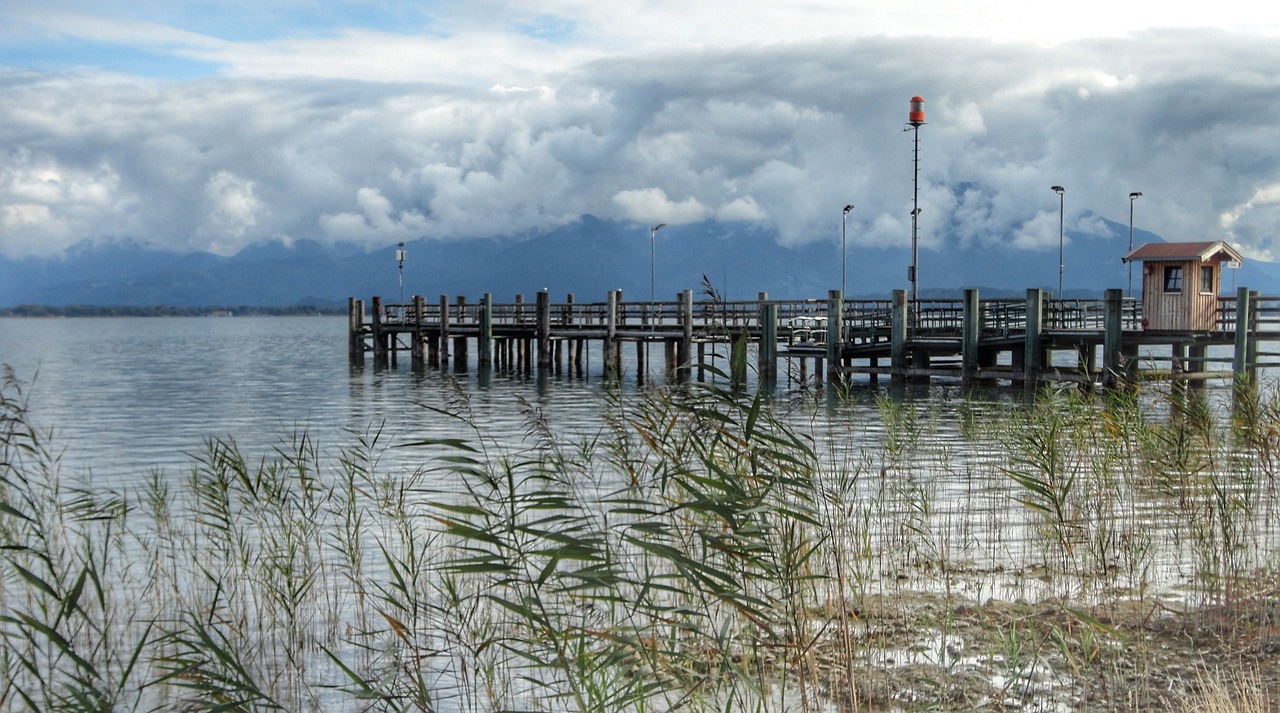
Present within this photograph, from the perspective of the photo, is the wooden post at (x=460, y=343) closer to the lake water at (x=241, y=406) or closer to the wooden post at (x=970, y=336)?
the lake water at (x=241, y=406)

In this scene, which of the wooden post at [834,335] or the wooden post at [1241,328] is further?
the wooden post at [834,335]

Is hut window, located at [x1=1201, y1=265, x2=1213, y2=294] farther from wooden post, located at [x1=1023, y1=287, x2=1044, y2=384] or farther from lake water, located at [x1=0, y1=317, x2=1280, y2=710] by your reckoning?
wooden post, located at [x1=1023, y1=287, x2=1044, y2=384]

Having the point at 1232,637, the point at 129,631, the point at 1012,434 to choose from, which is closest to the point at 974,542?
the point at 1012,434

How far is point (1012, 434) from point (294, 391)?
32086mm

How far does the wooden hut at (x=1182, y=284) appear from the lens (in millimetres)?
28984

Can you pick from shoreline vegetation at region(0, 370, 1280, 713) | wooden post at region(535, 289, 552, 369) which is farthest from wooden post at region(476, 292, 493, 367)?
shoreline vegetation at region(0, 370, 1280, 713)

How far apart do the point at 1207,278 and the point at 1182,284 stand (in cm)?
92

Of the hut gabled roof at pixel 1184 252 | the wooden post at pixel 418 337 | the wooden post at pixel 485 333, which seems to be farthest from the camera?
the wooden post at pixel 418 337

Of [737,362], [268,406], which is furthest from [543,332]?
[737,362]

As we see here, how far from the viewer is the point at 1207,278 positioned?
1158 inches

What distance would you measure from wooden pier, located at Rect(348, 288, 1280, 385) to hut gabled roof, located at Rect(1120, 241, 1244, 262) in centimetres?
142

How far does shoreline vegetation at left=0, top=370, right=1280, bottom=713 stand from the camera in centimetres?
611

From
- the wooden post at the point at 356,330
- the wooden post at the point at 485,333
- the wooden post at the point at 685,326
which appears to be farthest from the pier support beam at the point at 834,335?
the wooden post at the point at 356,330

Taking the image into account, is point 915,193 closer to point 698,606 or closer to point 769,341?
point 769,341
